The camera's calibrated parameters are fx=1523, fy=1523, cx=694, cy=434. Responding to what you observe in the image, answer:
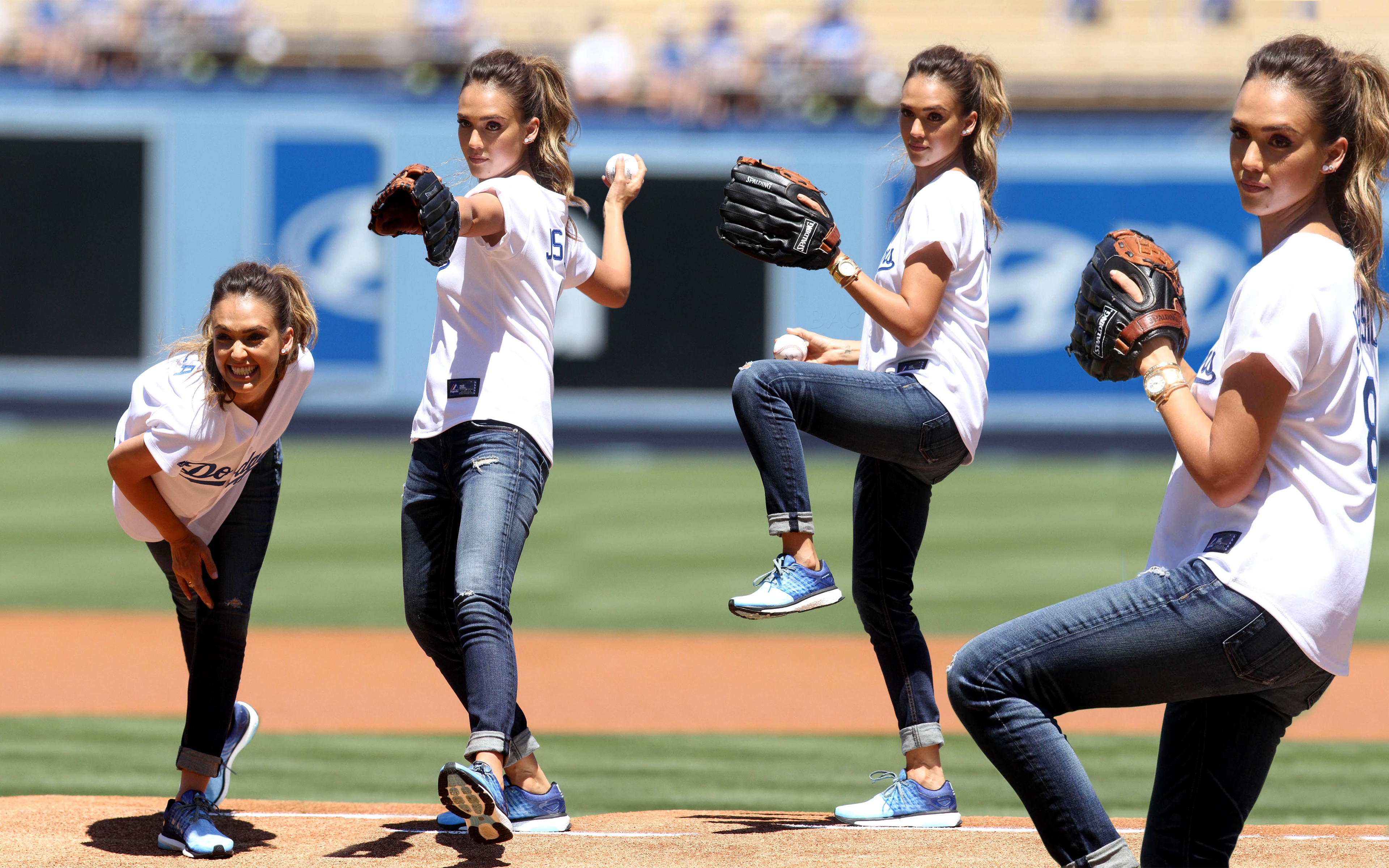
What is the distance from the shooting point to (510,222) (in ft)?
13.6

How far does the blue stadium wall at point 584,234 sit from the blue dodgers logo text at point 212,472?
507 inches

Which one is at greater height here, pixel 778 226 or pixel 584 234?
pixel 584 234

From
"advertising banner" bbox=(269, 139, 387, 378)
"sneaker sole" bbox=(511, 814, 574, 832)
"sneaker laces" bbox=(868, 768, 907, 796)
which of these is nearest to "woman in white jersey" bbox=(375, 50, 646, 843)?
"sneaker sole" bbox=(511, 814, 574, 832)

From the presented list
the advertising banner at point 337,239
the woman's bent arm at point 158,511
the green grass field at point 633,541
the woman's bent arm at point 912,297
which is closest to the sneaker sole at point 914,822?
the woman's bent arm at point 912,297

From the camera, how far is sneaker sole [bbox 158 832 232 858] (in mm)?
4117

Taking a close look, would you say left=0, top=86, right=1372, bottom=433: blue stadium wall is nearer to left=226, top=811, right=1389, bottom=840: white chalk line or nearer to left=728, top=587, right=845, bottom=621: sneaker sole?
left=226, top=811, right=1389, bottom=840: white chalk line

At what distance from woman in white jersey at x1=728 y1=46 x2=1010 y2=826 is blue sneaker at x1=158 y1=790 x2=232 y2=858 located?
1.57m

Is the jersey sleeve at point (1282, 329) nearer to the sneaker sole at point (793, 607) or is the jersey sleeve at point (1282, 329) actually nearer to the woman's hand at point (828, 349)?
the sneaker sole at point (793, 607)

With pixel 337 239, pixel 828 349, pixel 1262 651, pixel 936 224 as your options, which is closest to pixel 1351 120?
pixel 1262 651

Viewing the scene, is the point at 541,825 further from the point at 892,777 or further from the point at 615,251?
the point at 615,251

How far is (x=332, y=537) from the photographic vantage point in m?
12.3

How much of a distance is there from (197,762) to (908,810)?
6.83 ft

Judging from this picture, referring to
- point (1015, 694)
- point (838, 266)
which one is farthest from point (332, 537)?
point (1015, 694)

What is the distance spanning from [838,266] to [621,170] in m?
0.92
